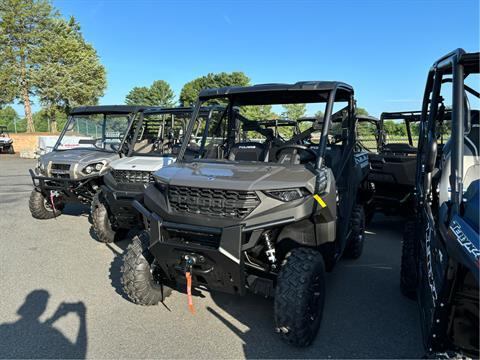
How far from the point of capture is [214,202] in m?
3.11

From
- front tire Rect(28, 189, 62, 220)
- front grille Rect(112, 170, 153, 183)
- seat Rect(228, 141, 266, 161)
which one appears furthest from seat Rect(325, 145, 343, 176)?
front tire Rect(28, 189, 62, 220)

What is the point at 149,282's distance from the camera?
11.9ft

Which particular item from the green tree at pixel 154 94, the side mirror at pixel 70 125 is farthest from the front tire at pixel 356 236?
the green tree at pixel 154 94

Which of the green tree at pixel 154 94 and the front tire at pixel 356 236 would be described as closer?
the front tire at pixel 356 236

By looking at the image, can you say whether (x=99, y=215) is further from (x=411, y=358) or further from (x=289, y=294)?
(x=411, y=358)

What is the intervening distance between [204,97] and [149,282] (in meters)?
1.98

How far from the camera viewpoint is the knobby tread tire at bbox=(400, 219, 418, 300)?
152 inches

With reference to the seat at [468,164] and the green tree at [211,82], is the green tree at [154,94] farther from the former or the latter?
the seat at [468,164]

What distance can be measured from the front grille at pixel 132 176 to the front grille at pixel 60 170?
148 centimetres

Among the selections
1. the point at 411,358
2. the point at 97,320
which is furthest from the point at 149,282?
the point at 411,358

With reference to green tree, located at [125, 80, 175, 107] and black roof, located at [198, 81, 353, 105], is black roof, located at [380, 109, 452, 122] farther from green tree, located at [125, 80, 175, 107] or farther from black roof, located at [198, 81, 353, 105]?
green tree, located at [125, 80, 175, 107]

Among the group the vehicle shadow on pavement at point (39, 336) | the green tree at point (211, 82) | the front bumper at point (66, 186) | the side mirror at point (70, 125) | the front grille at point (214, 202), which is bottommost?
the vehicle shadow on pavement at point (39, 336)

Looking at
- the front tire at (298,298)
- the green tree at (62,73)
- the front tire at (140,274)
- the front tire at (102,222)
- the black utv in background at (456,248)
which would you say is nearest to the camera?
the black utv in background at (456,248)

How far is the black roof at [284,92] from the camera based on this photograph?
3678mm
